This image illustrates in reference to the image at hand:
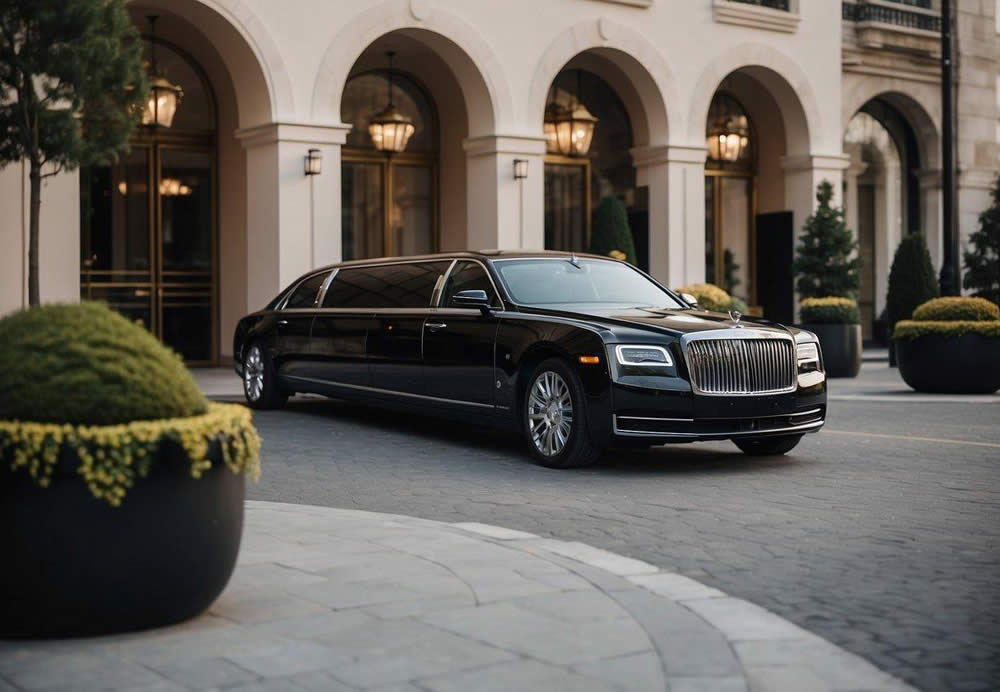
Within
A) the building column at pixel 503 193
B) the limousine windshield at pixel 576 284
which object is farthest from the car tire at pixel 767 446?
the building column at pixel 503 193

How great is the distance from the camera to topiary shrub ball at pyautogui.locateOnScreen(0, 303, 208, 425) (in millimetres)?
4566

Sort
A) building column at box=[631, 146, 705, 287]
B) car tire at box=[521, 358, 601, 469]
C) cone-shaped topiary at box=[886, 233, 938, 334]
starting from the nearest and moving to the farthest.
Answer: car tire at box=[521, 358, 601, 469] → building column at box=[631, 146, 705, 287] → cone-shaped topiary at box=[886, 233, 938, 334]

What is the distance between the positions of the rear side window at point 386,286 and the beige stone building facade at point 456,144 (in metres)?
6.22

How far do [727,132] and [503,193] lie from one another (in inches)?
275

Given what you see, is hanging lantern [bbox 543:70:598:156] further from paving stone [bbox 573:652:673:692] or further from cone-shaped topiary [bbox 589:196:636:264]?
paving stone [bbox 573:652:673:692]

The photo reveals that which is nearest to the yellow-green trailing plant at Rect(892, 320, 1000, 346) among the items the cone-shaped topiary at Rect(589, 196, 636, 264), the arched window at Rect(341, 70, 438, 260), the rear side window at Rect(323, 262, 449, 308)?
the cone-shaped topiary at Rect(589, 196, 636, 264)

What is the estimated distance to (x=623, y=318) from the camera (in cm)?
964

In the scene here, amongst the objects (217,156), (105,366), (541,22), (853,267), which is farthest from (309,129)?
(105,366)

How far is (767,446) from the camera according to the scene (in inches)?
409

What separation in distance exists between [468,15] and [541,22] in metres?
1.39

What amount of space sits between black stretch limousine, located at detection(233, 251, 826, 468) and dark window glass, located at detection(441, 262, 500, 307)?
0.01 m

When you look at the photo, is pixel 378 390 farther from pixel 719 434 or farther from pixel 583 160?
pixel 583 160

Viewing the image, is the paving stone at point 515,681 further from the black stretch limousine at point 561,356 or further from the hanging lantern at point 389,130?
the hanging lantern at point 389,130

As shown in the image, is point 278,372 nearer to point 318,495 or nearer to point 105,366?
point 318,495
